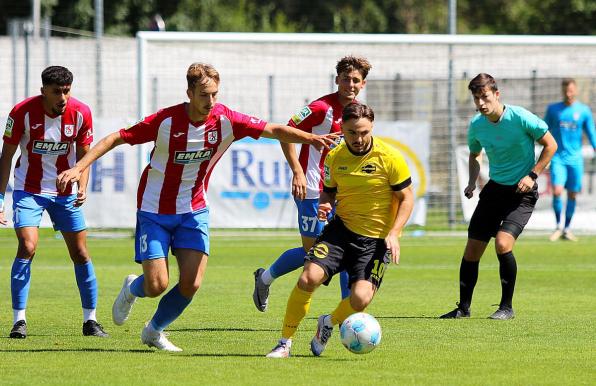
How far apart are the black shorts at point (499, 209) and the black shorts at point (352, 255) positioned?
2.54 meters

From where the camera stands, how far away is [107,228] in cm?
1961

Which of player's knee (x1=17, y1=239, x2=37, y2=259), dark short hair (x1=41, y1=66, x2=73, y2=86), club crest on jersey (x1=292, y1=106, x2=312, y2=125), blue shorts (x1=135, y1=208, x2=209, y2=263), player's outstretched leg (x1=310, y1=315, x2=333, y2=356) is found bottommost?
player's outstretched leg (x1=310, y1=315, x2=333, y2=356)

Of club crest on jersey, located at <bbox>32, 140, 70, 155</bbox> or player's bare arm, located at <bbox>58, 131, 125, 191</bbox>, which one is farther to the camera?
club crest on jersey, located at <bbox>32, 140, 70, 155</bbox>

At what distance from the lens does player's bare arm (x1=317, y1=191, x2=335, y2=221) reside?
8.19 meters

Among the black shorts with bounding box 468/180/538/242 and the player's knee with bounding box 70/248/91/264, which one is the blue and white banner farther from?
the player's knee with bounding box 70/248/91/264

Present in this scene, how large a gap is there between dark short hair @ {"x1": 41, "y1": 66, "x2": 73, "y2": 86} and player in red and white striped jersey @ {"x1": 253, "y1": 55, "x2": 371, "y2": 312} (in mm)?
1758

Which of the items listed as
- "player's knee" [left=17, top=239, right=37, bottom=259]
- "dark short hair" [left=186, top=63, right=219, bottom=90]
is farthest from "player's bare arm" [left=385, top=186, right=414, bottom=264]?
"player's knee" [left=17, top=239, right=37, bottom=259]

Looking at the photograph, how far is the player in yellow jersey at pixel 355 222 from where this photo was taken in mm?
8031

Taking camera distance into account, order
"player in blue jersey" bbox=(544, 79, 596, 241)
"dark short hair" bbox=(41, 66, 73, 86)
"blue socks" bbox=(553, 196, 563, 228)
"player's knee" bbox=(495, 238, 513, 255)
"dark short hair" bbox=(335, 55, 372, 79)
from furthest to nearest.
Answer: "blue socks" bbox=(553, 196, 563, 228) < "player in blue jersey" bbox=(544, 79, 596, 241) < "player's knee" bbox=(495, 238, 513, 255) < "dark short hair" bbox=(335, 55, 372, 79) < "dark short hair" bbox=(41, 66, 73, 86)

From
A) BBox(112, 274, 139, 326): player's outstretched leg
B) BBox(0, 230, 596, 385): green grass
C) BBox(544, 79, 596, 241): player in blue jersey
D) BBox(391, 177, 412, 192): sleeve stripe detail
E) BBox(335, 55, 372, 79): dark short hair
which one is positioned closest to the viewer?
BBox(0, 230, 596, 385): green grass

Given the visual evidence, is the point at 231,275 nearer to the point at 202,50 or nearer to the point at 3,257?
the point at 3,257

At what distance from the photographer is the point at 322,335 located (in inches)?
320

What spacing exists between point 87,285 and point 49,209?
0.68 meters

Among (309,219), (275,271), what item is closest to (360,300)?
(309,219)
